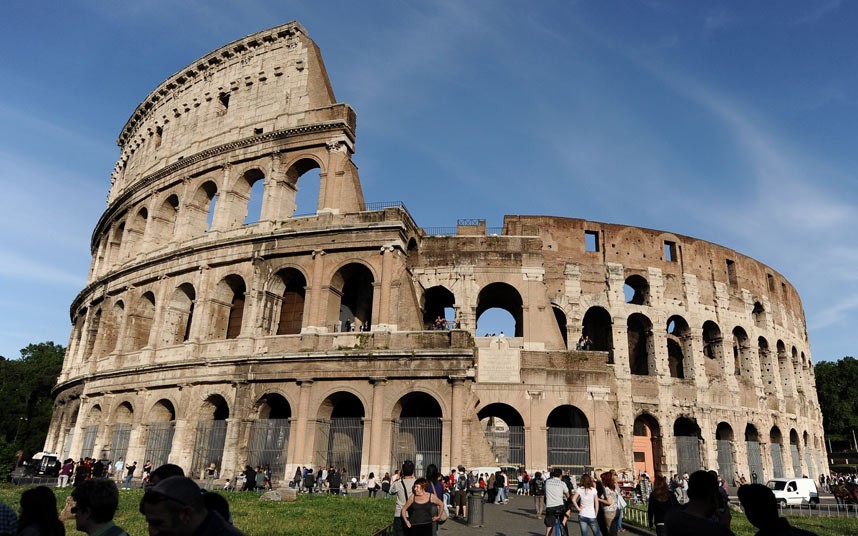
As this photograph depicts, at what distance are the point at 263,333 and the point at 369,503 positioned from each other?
966cm

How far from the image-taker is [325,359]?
768 inches

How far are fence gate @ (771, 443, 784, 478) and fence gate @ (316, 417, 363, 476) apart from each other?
21.8m

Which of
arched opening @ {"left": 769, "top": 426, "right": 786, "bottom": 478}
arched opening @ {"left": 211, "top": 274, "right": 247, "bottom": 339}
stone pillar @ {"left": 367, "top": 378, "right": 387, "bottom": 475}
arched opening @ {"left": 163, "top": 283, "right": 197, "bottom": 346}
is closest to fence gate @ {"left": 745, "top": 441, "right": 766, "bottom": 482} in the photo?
arched opening @ {"left": 769, "top": 426, "right": 786, "bottom": 478}

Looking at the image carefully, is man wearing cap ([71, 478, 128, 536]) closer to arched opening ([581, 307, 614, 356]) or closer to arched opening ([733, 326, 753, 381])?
arched opening ([581, 307, 614, 356])

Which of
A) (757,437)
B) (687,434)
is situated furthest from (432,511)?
(757,437)

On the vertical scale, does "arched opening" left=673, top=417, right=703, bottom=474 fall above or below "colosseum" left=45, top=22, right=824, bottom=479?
below

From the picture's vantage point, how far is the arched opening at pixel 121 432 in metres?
22.4

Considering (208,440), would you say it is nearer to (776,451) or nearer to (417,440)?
(417,440)

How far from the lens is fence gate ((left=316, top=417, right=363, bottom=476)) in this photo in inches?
749

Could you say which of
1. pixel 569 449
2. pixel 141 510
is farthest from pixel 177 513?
pixel 569 449

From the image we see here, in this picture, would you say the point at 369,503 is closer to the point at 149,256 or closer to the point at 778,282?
the point at 149,256

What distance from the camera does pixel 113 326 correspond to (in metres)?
26.4

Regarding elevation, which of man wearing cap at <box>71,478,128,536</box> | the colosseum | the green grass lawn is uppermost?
the colosseum

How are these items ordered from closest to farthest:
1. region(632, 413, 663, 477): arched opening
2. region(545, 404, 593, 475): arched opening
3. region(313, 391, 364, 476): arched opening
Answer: region(313, 391, 364, 476): arched opening → region(545, 404, 593, 475): arched opening → region(632, 413, 663, 477): arched opening
